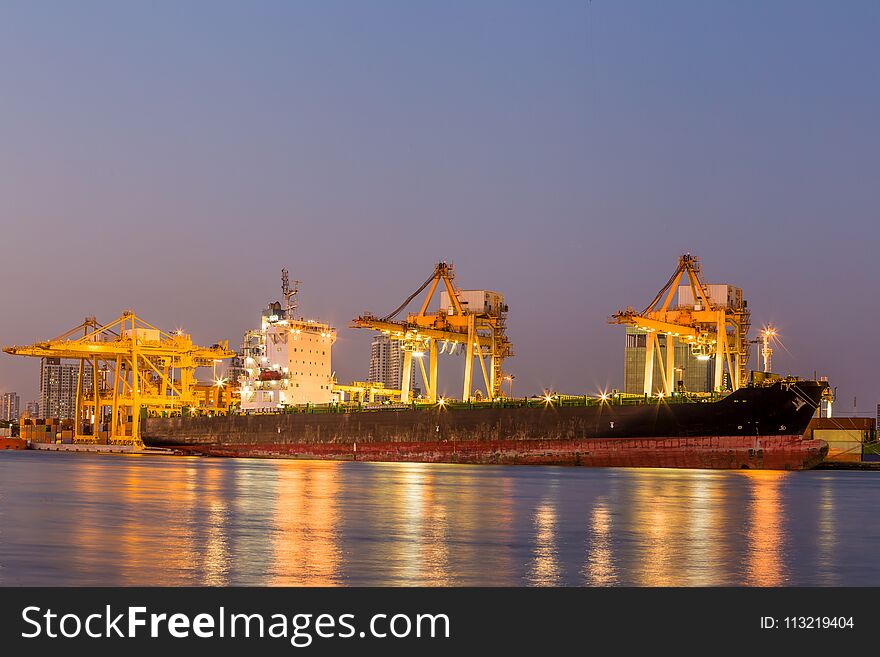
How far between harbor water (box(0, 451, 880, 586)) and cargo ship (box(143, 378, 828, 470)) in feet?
44.0

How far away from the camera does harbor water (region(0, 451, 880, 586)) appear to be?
13.2 m

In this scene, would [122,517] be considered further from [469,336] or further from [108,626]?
[469,336]

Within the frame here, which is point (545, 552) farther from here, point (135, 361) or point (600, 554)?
point (135, 361)

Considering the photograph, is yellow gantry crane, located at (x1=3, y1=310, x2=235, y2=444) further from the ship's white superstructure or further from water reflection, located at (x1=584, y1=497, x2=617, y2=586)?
water reflection, located at (x1=584, y1=497, x2=617, y2=586)

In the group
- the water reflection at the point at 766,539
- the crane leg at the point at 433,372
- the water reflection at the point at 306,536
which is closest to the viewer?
the water reflection at the point at 306,536

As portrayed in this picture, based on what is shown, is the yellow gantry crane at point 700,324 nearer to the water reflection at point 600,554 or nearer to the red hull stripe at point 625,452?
the red hull stripe at point 625,452

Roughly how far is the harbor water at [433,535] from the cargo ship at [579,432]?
13411 mm

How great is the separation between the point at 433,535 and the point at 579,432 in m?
33.2

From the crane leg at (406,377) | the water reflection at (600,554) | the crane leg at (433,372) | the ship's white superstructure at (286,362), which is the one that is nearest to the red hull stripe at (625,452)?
the crane leg at (433,372)

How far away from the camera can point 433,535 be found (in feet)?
58.7

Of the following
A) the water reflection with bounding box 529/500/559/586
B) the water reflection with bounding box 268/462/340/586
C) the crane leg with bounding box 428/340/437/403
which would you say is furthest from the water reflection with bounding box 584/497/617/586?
the crane leg with bounding box 428/340/437/403

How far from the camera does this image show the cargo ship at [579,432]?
4675 cm

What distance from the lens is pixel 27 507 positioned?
23.7 metres

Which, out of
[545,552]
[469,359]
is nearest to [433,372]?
[469,359]
